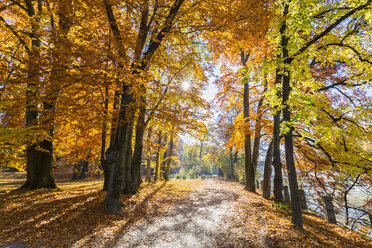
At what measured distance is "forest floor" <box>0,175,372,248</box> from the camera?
4.60m

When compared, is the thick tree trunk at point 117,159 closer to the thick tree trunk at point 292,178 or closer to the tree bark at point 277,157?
the thick tree trunk at point 292,178

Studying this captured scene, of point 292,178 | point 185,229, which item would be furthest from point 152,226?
point 292,178

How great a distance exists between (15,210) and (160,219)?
17.7ft

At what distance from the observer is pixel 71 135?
10.6m

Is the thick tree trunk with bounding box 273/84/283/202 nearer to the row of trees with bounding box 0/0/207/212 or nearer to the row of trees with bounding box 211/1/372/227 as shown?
the row of trees with bounding box 211/1/372/227

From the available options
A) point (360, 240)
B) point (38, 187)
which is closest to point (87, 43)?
point (38, 187)

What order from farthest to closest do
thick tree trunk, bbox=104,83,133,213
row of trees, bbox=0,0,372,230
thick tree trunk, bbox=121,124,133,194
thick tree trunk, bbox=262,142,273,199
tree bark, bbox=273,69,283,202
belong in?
thick tree trunk, bbox=262,142,273,199 < thick tree trunk, bbox=121,124,133,194 < tree bark, bbox=273,69,283,202 < thick tree trunk, bbox=104,83,133,213 < row of trees, bbox=0,0,372,230

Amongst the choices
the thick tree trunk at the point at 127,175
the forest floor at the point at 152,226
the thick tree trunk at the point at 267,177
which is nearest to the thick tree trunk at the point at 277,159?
the forest floor at the point at 152,226

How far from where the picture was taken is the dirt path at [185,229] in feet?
15.3

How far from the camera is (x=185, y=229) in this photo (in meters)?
5.54

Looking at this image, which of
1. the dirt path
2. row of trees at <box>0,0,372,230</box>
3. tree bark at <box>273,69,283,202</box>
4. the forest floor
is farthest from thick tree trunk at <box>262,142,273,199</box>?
the dirt path

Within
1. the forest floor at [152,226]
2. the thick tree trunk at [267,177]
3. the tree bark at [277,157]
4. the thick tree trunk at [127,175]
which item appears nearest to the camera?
the forest floor at [152,226]

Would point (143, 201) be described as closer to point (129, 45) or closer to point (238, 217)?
point (238, 217)

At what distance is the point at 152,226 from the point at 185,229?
112 centimetres
